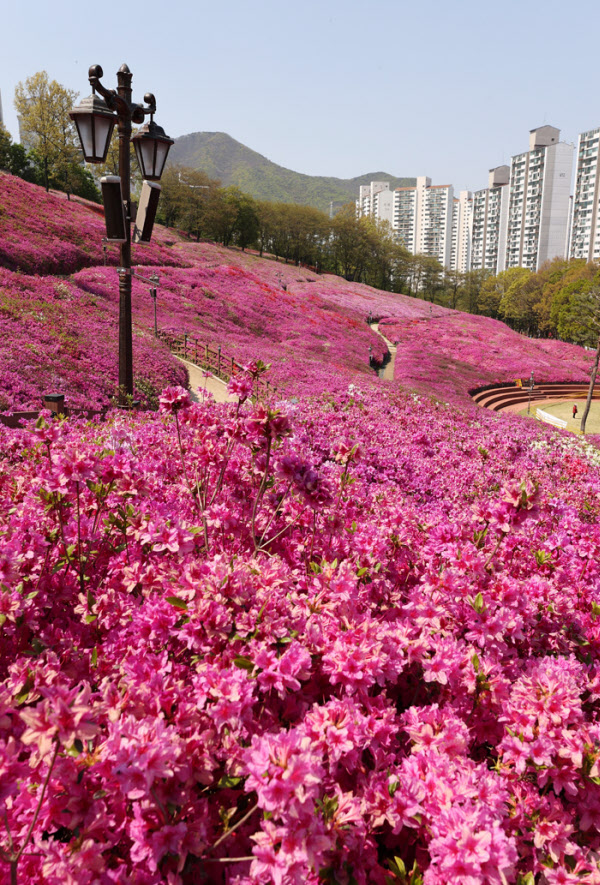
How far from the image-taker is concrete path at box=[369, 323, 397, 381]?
30891mm

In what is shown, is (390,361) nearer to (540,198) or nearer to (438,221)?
(540,198)

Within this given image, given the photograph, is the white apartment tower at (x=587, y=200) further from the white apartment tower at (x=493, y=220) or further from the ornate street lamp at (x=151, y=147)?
the ornate street lamp at (x=151, y=147)

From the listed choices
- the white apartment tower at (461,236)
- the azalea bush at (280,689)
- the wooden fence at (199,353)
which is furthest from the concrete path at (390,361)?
the white apartment tower at (461,236)

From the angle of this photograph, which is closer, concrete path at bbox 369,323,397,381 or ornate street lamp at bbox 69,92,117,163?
ornate street lamp at bbox 69,92,117,163

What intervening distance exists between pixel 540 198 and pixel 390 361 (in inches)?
4589

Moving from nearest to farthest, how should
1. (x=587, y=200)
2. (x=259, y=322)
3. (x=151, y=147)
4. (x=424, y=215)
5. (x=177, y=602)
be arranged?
(x=177, y=602), (x=151, y=147), (x=259, y=322), (x=587, y=200), (x=424, y=215)

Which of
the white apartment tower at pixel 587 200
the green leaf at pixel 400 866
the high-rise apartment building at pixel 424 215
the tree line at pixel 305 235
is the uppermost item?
the high-rise apartment building at pixel 424 215

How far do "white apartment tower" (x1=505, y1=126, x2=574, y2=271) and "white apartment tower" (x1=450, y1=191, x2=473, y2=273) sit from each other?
4446 cm

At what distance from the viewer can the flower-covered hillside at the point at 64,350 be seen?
11.1 meters

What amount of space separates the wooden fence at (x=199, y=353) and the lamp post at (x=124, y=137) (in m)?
11.2

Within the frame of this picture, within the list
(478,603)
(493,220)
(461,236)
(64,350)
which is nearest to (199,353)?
(64,350)

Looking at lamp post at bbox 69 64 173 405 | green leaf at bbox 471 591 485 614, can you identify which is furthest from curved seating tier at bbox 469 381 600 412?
green leaf at bbox 471 591 485 614

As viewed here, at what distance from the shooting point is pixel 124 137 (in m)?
6.83

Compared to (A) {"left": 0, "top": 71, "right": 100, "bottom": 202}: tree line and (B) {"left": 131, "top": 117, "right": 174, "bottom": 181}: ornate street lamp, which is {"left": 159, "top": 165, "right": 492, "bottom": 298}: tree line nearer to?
(A) {"left": 0, "top": 71, "right": 100, "bottom": 202}: tree line
